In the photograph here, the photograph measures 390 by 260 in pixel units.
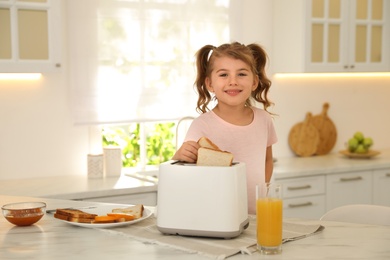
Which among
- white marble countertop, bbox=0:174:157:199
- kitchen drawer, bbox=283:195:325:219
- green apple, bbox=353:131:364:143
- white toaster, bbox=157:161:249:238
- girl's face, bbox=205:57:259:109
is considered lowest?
kitchen drawer, bbox=283:195:325:219

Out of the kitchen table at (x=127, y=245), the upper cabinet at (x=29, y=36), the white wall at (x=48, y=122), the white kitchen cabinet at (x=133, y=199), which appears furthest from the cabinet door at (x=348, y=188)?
the kitchen table at (x=127, y=245)

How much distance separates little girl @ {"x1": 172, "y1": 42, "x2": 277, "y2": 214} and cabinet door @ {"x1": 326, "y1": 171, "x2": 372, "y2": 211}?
5.26ft

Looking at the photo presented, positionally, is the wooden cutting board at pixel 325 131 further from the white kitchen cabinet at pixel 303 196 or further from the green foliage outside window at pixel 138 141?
the green foliage outside window at pixel 138 141

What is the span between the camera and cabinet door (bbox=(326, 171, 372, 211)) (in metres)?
3.84

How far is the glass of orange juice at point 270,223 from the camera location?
1.44 metres

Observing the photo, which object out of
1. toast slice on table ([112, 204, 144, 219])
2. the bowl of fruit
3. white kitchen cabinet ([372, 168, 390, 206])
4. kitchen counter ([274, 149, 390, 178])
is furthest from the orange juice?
the bowl of fruit

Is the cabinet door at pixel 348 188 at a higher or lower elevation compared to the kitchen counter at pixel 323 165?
lower

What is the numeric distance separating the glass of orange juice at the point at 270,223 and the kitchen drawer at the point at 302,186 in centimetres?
218

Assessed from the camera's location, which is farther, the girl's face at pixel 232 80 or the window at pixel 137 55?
the window at pixel 137 55

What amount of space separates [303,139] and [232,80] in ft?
7.91

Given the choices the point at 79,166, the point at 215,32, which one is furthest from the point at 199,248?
the point at 215,32

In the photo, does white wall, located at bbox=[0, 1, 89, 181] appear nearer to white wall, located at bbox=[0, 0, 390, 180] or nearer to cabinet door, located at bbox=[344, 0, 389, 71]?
white wall, located at bbox=[0, 0, 390, 180]

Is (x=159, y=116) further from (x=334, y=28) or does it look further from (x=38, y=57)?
(x=334, y=28)

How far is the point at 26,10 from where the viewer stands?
122 inches
